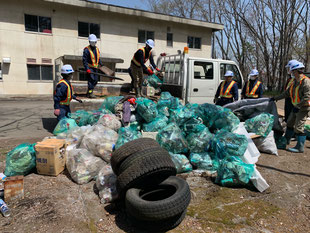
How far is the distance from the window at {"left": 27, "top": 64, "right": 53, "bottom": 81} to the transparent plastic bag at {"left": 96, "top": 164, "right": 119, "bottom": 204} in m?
14.5

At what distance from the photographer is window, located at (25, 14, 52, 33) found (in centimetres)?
1505

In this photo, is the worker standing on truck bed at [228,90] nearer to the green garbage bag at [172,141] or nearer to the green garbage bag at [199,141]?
the green garbage bag at [199,141]

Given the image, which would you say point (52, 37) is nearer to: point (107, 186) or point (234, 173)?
point (107, 186)

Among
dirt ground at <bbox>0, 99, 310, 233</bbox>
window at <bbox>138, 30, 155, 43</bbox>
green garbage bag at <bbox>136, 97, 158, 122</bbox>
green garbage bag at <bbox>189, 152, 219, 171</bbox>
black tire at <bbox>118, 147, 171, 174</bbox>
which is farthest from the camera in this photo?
window at <bbox>138, 30, 155, 43</bbox>

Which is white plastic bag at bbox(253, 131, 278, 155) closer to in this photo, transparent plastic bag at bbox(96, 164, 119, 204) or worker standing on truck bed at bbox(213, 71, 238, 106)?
worker standing on truck bed at bbox(213, 71, 238, 106)

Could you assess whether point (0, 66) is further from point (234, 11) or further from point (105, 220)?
point (234, 11)

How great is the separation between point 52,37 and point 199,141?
14713mm

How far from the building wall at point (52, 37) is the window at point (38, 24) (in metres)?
0.24

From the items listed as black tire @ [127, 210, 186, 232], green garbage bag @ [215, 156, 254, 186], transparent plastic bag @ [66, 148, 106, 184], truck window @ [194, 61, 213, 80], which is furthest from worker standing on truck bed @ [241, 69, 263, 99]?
black tire @ [127, 210, 186, 232]

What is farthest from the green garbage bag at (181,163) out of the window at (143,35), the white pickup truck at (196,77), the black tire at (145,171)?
the window at (143,35)

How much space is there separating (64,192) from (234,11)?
27.2m

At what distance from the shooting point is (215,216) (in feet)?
9.23

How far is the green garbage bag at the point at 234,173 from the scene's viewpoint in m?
3.42

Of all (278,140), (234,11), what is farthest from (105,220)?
(234,11)
